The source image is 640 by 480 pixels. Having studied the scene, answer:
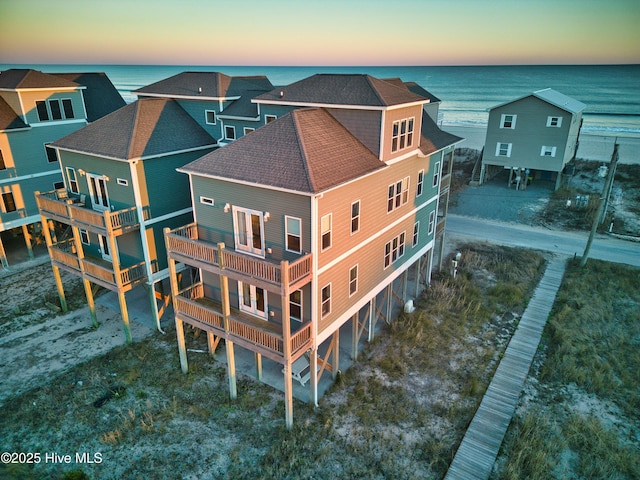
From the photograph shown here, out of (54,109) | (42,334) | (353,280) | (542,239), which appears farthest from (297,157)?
(542,239)

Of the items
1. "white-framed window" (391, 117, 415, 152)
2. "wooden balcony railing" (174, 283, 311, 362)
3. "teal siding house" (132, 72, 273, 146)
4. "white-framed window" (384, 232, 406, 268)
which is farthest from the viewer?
"teal siding house" (132, 72, 273, 146)

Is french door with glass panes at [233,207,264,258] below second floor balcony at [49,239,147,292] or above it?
Result: above

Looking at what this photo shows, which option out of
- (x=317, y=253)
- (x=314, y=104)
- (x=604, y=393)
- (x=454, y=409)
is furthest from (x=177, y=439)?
(x=604, y=393)

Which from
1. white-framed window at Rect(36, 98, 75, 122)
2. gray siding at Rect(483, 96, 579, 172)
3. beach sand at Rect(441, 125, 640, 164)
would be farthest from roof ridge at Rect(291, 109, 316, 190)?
beach sand at Rect(441, 125, 640, 164)

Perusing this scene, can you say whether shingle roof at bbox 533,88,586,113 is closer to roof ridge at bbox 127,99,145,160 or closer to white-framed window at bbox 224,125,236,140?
white-framed window at bbox 224,125,236,140

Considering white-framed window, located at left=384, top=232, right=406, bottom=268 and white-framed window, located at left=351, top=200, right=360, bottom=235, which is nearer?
white-framed window, located at left=351, top=200, right=360, bottom=235

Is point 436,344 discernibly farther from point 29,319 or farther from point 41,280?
point 41,280

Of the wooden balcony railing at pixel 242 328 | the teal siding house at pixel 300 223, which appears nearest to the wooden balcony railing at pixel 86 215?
the teal siding house at pixel 300 223
